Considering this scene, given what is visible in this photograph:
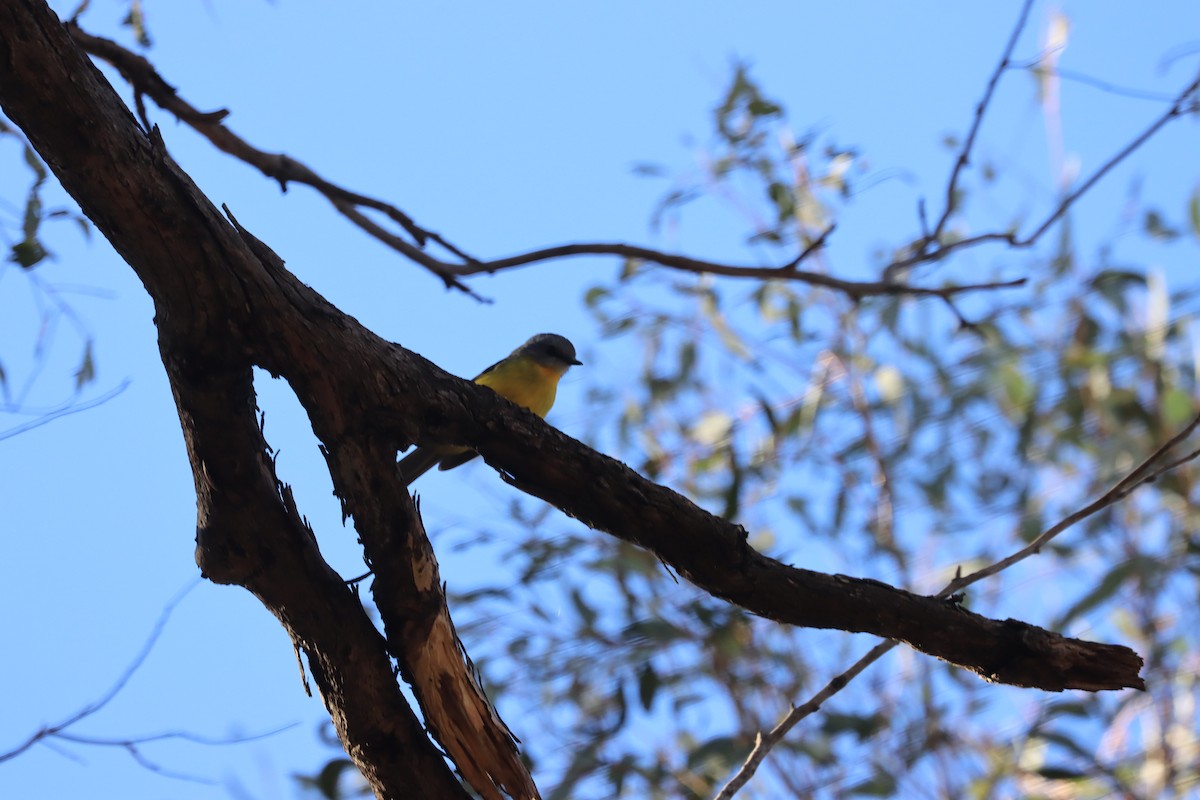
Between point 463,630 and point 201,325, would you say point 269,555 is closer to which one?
point 201,325

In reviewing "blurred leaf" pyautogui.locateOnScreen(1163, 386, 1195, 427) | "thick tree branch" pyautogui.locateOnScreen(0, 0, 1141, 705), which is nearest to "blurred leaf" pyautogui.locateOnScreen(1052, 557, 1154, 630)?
"blurred leaf" pyautogui.locateOnScreen(1163, 386, 1195, 427)

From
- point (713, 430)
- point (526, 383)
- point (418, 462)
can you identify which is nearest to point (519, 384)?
point (526, 383)

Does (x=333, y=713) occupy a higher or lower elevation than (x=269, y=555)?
lower

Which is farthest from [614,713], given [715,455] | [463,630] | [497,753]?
[497,753]

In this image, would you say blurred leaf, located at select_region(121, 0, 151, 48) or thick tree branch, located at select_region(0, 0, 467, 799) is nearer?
thick tree branch, located at select_region(0, 0, 467, 799)

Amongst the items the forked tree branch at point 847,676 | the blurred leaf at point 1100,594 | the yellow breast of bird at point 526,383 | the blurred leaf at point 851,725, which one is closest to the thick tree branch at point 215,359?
the forked tree branch at point 847,676

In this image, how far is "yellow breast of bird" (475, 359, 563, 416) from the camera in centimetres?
423

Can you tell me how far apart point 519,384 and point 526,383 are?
0.10ft

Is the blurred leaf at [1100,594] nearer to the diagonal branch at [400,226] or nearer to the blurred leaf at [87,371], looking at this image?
the diagonal branch at [400,226]

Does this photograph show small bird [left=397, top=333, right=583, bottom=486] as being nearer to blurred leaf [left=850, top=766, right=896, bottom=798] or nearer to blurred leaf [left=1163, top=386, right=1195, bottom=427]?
blurred leaf [left=850, top=766, right=896, bottom=798]

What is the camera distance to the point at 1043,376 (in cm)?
575

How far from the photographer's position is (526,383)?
4266 millimetres

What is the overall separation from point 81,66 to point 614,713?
3589mm

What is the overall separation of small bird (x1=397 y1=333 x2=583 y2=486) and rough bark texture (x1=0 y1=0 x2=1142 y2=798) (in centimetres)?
155
